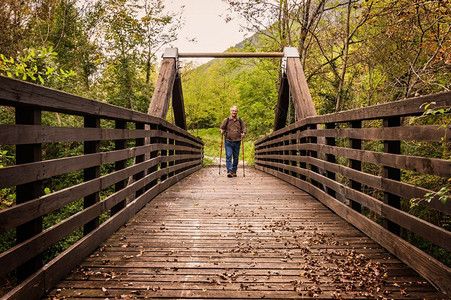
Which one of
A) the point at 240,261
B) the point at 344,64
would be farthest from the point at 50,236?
the point at 344,64

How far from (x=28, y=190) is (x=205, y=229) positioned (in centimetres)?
212

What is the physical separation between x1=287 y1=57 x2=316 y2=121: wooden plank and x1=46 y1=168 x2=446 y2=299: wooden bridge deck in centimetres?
284

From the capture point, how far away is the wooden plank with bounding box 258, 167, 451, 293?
2.19 metres

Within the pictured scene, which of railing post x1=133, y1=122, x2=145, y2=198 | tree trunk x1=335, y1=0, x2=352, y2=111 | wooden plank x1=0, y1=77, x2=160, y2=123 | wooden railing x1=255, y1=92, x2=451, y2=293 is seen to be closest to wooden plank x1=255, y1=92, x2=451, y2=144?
wooden railing x1=255, y1=92, x2=451, y2=293

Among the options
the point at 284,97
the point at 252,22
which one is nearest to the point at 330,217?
the point at 284,97

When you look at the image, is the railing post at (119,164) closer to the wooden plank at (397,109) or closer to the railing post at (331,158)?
the wooden plank at (397,109)

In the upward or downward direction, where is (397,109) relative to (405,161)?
upward

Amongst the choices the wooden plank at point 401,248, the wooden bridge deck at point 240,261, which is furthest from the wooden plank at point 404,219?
the wooden bridge deck at point 240,261

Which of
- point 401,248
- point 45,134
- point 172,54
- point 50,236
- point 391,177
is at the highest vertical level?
point 172,54

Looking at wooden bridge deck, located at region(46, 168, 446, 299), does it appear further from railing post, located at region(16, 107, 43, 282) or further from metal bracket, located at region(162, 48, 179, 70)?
metal bracket, located at region(162, 48, 179, 70)

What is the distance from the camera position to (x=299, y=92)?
7430 mm

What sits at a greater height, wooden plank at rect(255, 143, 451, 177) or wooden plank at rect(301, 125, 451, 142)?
wooden plank at rect(301, 125, 451, 142)

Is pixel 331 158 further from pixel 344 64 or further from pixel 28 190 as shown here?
pixel 344 64

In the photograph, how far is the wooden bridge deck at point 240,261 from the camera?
2.33 m
